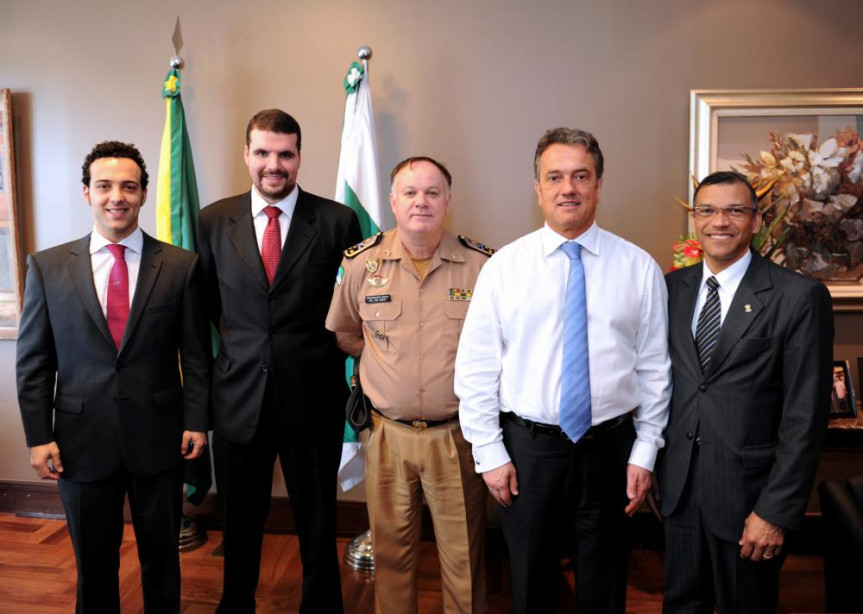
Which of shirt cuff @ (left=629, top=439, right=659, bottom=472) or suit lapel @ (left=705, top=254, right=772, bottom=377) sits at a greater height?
suit lapel @ (left=705, top=254, right=772, bottom=377)

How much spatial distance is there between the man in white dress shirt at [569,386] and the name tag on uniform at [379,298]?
1.08ft

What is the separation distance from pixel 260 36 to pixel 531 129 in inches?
54.0

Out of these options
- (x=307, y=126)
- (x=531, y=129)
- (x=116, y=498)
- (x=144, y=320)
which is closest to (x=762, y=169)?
(x=531, y=129)

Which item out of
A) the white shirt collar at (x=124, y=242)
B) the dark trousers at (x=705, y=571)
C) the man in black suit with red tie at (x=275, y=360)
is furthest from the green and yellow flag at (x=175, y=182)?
the dark trousers at (x=705, y=571)

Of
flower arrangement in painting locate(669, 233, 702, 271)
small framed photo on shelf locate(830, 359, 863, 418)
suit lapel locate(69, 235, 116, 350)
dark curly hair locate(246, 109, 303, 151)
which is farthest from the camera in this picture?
small framed photo on shelf locate(830, 359, 863, 418)

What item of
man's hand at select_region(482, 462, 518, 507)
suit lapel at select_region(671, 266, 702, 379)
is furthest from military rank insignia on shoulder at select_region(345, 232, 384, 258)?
suit lapel at select_region(671, 266, 702, 379)

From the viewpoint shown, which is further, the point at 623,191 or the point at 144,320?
the point at 623,191

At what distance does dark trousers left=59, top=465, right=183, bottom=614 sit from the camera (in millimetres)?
2000

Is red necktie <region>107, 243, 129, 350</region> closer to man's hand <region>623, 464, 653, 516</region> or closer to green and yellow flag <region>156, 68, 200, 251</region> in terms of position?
green and yellow flag <region>156, 68, 200, 251</region>

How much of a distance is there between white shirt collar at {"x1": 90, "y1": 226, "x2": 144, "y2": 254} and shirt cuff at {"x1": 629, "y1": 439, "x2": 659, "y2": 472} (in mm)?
1695

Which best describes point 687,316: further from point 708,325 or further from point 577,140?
point 577,140

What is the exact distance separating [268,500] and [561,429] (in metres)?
1.18

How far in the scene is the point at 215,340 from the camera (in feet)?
9.23

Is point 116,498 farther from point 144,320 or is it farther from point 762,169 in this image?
point 762,169
